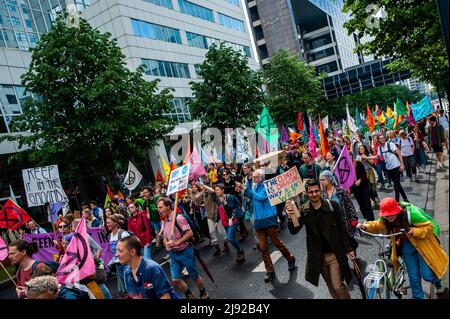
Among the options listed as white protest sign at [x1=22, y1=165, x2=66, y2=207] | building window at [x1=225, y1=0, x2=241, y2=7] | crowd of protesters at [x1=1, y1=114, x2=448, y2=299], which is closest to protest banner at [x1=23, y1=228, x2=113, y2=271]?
crowd of protesters at [x1=1, y1=114, x2=448, y2=299]

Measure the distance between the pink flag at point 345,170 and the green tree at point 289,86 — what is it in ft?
87.3

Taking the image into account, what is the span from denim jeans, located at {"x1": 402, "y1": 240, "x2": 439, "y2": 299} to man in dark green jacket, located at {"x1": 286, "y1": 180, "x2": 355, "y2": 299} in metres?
0.63

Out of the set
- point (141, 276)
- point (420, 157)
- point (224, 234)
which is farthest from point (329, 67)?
point (141, 276)

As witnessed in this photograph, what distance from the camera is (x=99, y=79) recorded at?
14188 mm

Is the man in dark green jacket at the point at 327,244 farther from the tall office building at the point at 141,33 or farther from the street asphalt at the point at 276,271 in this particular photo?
Result: the tall office building at the point at 141,33

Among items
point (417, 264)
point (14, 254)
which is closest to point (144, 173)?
point (14, 254)

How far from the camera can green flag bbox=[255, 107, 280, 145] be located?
33.8 feet

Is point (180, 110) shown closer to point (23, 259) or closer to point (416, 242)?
point (23, 259)

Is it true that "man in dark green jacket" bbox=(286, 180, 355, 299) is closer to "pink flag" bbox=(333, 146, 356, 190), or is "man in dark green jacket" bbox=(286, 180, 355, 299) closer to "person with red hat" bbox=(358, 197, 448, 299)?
"person with red hat" bbox=(358, 197, 448, 299)

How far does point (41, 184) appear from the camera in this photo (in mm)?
8672

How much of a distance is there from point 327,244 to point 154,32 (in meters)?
28.9

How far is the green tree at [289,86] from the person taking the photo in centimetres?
3297
